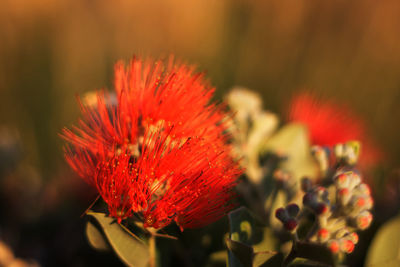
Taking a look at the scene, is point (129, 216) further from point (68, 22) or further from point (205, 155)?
point (68, 22)

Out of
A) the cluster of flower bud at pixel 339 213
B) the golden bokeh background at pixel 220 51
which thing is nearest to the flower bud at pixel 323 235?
the cluster of flower bud at pixel 339 213

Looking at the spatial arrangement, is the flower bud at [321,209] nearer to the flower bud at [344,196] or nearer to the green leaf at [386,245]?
the flower bud at [344,196]

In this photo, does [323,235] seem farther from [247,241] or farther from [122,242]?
[122,242]

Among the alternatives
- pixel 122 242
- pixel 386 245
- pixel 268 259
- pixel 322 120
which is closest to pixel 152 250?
pixel 122 242

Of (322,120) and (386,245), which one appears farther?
(322,120)

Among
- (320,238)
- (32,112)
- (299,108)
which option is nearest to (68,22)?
(32,112)

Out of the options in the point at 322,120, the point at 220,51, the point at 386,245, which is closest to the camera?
the point at 386,245
